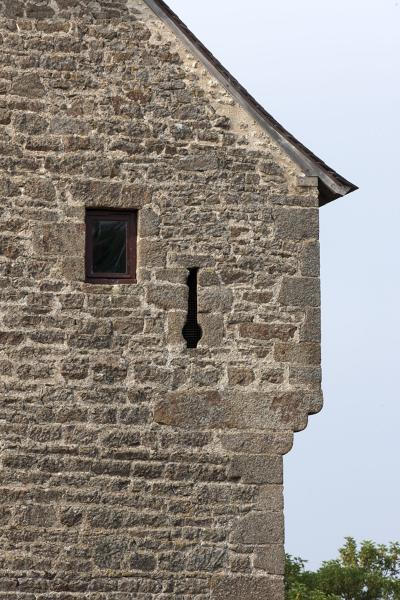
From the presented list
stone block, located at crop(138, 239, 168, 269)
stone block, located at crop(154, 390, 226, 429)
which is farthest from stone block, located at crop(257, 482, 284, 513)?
stone block, located at crop(138, 239, 168, 269)

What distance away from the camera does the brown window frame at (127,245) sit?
13.6 metres

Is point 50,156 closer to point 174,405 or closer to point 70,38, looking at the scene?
point 70,38

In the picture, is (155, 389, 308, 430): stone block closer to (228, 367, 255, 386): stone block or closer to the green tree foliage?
Result: (228, 367, 255, 386): stone block

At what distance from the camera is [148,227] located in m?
13.6

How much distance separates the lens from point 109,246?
540 inches

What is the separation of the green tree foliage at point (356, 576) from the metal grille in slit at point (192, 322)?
9256 millimetres

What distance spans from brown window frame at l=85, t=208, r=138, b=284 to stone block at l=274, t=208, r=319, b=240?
4.21 ft

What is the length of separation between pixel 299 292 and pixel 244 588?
103 inches

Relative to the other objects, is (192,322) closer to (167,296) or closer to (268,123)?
(167,296)

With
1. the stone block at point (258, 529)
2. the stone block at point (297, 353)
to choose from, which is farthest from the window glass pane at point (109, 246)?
the stone block at point (258, 529)

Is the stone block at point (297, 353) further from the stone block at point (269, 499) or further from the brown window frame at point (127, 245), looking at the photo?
the brown window frame at point (127, 245)

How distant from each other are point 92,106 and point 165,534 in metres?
3.81

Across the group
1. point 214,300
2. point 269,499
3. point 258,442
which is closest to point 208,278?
point 214,300

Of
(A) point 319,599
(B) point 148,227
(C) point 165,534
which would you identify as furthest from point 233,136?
(A) point 319,599
